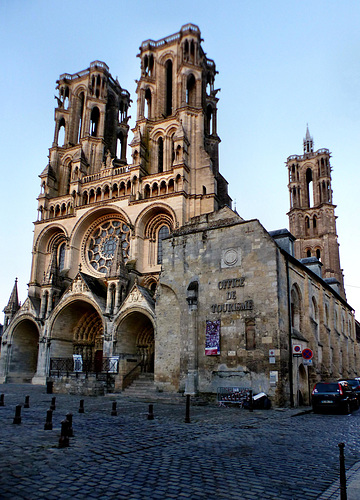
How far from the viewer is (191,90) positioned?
4225cm

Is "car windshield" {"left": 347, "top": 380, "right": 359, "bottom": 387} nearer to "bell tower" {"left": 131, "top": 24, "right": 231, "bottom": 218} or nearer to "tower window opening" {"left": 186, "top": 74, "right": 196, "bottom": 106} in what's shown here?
"bell tower" {"left": 131, "top": 24, "right": 231, "bottom": 218}

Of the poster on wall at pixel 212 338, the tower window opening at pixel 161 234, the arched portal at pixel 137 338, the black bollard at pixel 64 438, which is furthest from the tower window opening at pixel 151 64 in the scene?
the black bollard at pixel 64 438

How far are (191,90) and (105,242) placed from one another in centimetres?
1813

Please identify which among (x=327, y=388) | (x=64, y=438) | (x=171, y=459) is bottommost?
(x=171, y=459)

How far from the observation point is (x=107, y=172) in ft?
132

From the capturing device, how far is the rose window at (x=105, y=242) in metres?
37.2

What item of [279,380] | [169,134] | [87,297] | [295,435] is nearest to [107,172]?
[169,134]

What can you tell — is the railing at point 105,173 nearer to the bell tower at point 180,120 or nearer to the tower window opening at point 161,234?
the bell tower at point 180,120

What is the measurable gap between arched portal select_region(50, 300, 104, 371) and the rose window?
14.7 feet

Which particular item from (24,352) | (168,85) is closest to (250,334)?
(24,352)

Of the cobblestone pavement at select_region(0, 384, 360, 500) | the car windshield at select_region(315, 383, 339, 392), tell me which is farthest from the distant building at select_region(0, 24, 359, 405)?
the cobblestone pavement at select_region(0, 384, 360, 500)

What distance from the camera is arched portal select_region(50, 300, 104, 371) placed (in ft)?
109

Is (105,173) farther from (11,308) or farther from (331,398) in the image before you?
(331,398)

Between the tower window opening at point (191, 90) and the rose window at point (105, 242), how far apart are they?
14.5 metres
